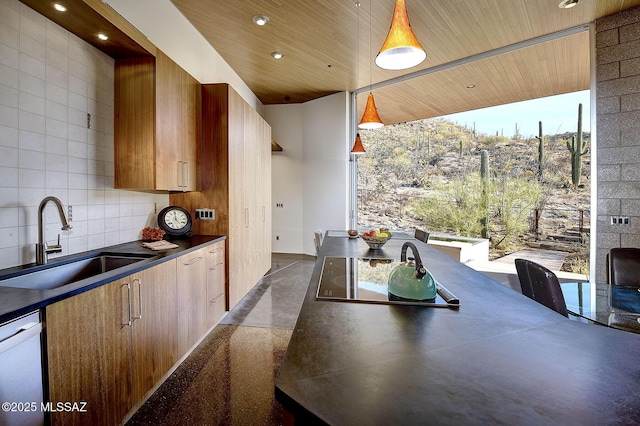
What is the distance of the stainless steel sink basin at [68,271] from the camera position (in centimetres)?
160

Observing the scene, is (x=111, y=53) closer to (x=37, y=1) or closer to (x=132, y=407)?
(x=37, y=1)

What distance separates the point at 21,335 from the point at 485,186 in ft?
19.6

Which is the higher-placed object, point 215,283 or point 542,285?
point 542,285

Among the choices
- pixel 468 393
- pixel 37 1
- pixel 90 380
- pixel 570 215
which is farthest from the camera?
pixel 570 215

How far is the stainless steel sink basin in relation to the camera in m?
1.60

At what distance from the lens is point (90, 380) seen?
137 centimetres

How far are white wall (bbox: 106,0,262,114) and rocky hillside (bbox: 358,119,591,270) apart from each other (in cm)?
328

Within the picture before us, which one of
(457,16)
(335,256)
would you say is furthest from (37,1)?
(457,16)

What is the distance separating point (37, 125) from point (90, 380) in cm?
156

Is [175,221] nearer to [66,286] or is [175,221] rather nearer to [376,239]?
[66,286]

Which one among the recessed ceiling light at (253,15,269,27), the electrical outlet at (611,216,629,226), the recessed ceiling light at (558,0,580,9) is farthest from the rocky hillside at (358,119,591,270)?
the recessed ceiling light at (253,15,269,27)

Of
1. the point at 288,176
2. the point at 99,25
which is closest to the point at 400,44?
the point at 99,25

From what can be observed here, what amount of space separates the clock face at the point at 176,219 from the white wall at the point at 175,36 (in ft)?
5.54

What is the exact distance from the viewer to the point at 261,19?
136 inches
